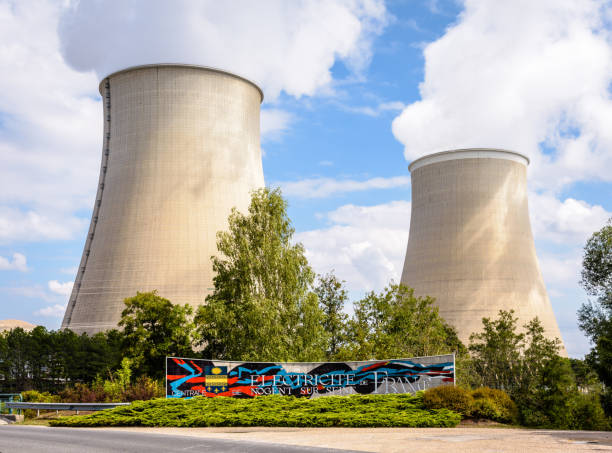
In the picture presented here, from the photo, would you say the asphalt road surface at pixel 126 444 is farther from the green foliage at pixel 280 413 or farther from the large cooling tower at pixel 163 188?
the large cooling tower at pixel 163 188

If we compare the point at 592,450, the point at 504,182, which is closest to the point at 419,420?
the point at 592,450

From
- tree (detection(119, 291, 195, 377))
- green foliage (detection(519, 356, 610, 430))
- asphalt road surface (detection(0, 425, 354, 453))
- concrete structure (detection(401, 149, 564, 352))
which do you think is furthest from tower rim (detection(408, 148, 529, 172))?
asphalt road surface (detection(0, 425, 354, 453))

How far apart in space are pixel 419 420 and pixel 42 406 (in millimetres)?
8341

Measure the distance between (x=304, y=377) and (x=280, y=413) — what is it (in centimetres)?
343

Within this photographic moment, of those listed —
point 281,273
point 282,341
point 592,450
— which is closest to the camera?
point 592,450

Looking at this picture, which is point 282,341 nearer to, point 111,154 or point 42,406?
point 42,406

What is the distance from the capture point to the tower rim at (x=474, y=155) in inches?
991

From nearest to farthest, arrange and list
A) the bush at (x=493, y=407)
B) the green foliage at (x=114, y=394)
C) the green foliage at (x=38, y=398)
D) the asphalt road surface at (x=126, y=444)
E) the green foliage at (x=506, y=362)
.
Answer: the asphalt road surface at (x=126, y=444) → the bush at (x=493, y=407) → the green foliage at (x=114, y=394) → the green foliage at (x=38, y=398) → the green foliage at (x=506, y=362)

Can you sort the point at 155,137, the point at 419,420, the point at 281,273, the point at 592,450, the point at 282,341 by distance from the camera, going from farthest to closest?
1. the point at 155,137
2. the point at 281,273
3. the point at 282,341
4. the point at 419,420
5. the point at 592,450

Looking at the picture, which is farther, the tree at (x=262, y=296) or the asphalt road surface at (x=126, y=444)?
the tree at (x=262, y=296)

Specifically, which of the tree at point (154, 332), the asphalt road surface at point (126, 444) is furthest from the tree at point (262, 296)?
the asphalt road surface at point (126, 444)

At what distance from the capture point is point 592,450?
21.7 ft

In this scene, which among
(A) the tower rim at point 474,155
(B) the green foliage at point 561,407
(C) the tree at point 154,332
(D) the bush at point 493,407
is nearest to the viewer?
(D) the bush at point 493,407

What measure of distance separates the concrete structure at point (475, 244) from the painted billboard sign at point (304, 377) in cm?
1141
